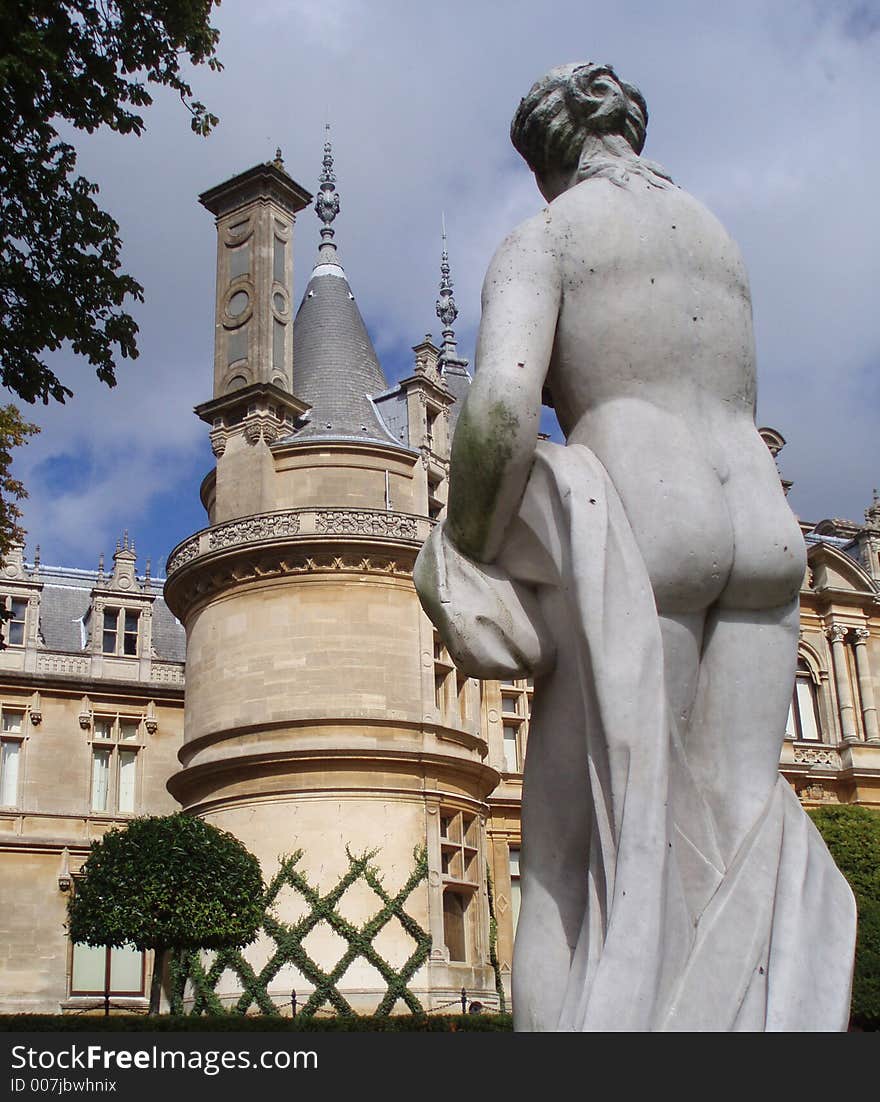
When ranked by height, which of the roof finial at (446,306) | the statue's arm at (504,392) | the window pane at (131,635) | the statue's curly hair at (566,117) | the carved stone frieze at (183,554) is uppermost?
the roof finial at (446,306)

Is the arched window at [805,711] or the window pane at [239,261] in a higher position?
the window pane at [239,261]

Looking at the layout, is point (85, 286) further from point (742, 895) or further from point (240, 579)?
point (240, 579)

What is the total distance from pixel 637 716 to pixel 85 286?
9718 millimetres

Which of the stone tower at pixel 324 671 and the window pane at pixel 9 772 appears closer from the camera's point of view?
the stone tower at pixel 324 671

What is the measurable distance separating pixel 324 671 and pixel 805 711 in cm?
1775

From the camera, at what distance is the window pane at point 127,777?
120 ft

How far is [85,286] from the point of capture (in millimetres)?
11523

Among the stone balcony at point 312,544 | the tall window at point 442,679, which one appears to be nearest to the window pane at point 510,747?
the tall window at point 442,679

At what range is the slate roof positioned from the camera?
4012cm

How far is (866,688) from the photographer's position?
1481 inches

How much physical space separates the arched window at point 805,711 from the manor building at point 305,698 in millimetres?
68

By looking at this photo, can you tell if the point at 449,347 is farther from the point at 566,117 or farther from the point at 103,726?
the point at 566,117

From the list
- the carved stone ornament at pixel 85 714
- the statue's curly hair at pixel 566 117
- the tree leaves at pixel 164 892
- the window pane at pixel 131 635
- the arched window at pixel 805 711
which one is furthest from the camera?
the window pane at pixel 131 635

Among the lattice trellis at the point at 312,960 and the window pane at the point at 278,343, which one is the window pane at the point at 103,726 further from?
the lattice trellis at the point at 312,960
